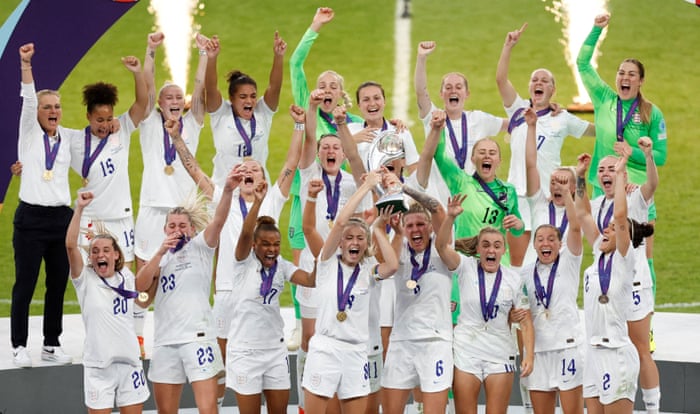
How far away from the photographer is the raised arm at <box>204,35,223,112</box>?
962cm

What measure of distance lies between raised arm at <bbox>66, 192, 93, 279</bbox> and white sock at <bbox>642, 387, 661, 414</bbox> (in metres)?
3.58

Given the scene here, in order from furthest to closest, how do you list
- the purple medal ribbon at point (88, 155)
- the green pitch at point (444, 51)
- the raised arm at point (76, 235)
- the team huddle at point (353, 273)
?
the green pitch at point (444, 51) → the purple medal ribbon at point (88, 155) → the team huddle at point (353, 273) → the raised arm at point (76, 235)

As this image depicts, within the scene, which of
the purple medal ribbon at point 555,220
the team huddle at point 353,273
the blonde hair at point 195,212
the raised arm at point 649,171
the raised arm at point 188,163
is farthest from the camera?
the purple medal ribbon at point 555,220

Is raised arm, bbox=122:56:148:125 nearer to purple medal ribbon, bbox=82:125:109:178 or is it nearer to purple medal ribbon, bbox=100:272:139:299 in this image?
purple medal ribbon, bbox=82:125:109:178

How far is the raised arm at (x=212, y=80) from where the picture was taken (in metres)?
9.62

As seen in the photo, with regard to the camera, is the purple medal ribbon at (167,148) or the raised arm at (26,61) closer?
the raised arm at (26,61)

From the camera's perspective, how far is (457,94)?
9.63m

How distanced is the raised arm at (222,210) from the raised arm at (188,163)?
2.53 ft

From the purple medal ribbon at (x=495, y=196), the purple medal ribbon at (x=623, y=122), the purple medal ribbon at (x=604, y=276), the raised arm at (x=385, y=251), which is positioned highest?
the purple medal ribbon at (x=623, y=122)

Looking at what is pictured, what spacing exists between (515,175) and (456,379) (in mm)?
2187

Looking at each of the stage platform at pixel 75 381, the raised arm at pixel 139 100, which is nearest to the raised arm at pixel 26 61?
the raised arm at pixel 139 100

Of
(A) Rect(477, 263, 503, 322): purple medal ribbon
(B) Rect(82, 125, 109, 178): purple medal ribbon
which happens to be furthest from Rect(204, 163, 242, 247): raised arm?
(B) Rect(82, 125, 109, 178): purple medal ribbon

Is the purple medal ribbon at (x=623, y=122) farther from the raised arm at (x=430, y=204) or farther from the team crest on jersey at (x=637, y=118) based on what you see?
the raised arm at (x=430, y=204)

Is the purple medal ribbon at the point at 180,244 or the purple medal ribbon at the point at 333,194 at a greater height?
the purple medal ribbon at the point at 333,194
